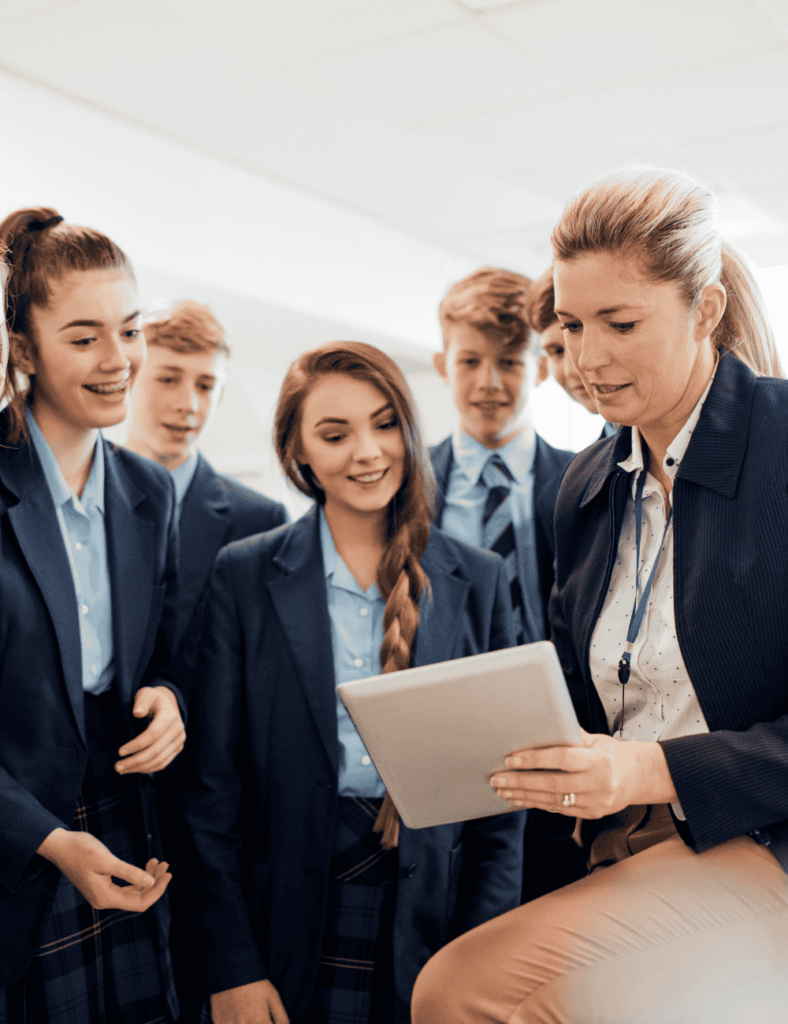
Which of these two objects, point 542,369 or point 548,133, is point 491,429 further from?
point 548,133

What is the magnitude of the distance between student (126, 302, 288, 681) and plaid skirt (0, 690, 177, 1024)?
88 cm

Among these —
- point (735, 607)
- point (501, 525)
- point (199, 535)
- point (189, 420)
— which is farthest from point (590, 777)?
point (189, 420)

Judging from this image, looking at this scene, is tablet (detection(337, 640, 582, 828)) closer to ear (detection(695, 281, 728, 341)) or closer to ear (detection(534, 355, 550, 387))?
ear (detection(695, 281, 728, 341))

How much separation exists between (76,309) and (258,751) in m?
0.88

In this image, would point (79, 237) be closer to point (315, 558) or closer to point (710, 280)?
point (315, 558)

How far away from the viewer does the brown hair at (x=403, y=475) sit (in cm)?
187

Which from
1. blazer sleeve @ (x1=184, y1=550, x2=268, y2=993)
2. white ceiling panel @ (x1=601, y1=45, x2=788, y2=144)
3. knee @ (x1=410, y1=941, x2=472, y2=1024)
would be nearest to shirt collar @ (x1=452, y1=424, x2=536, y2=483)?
blazer sleeve @ (x1=184, y1=550, x2=268, y2=993)

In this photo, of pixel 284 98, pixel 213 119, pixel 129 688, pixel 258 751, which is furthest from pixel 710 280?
pixel 213 119

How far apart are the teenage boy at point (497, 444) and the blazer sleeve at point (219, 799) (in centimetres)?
78

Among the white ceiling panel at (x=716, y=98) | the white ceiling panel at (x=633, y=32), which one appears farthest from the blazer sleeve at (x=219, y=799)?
the white ceiling panel at (x=716, y=98)

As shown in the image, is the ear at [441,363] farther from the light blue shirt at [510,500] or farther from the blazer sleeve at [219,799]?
the blazer sleeve at [219,799]

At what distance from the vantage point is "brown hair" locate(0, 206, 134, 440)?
1856 mm

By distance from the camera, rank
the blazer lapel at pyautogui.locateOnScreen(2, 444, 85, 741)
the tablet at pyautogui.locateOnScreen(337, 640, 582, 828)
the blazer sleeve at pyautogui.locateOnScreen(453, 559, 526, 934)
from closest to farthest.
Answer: the tablet at pyautogui.locateOnScreen(337, 640, 582, 828)
the blazer lapel at pyautogui.locateOnScreen(2, 444, 85, 741)
the blazer sleeve at pyautogui.locateOnScreen(453, 559, 526, 934)

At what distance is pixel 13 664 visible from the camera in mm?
1680
